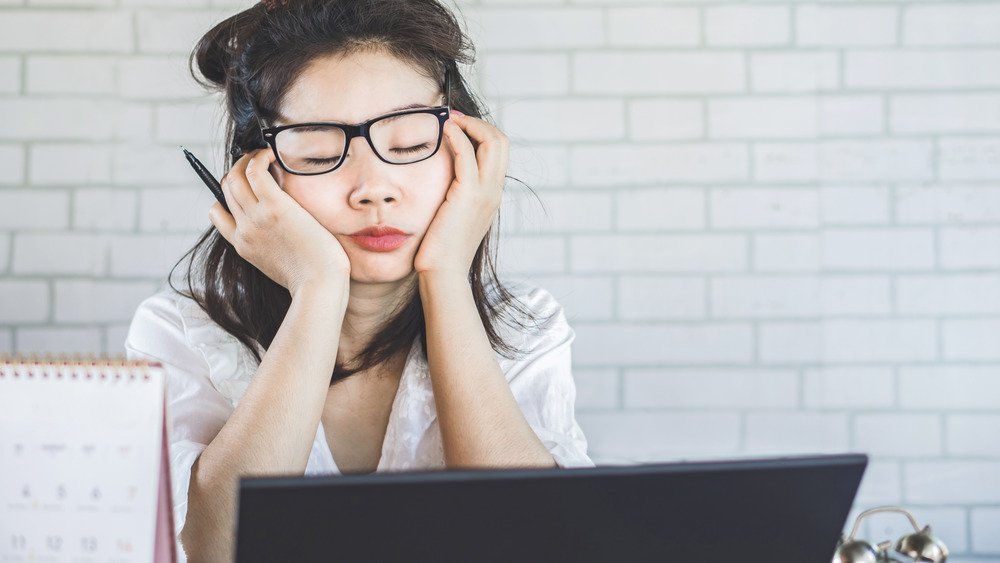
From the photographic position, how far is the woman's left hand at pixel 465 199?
4.55ft

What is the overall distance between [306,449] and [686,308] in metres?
1.66

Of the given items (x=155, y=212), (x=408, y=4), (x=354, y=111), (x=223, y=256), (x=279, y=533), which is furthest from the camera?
(x=155, y=212)

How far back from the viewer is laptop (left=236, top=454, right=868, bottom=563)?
0.60 metres

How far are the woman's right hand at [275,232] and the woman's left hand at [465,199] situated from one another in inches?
5.2

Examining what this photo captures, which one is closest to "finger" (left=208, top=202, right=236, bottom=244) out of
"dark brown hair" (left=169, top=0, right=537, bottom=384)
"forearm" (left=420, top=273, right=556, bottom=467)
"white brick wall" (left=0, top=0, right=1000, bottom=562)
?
"dark brown hair" (left=169, top=0, right=537, bottom=384)

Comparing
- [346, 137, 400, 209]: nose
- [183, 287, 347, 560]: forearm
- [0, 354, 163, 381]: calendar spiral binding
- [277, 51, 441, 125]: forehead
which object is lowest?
[183, 287, 347, 560]: forearm

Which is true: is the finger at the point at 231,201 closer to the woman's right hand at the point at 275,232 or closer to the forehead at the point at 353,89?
the woman's right hand at the point at 275,232

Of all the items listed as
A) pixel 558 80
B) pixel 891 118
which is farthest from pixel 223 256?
pixel 891 118

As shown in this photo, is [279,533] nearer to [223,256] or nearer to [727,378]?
[223,256]

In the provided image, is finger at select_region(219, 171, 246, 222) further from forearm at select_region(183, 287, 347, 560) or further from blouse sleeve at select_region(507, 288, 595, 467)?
blouse sleeve at select_region(507, 288, 595, 467)

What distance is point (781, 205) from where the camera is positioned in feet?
8.66

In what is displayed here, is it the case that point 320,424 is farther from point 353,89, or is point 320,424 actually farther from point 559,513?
point 559,513

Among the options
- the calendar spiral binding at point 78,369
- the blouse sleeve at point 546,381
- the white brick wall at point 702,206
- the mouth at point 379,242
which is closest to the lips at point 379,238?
the mouth at point 379,242

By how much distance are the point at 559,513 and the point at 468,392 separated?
65cm
